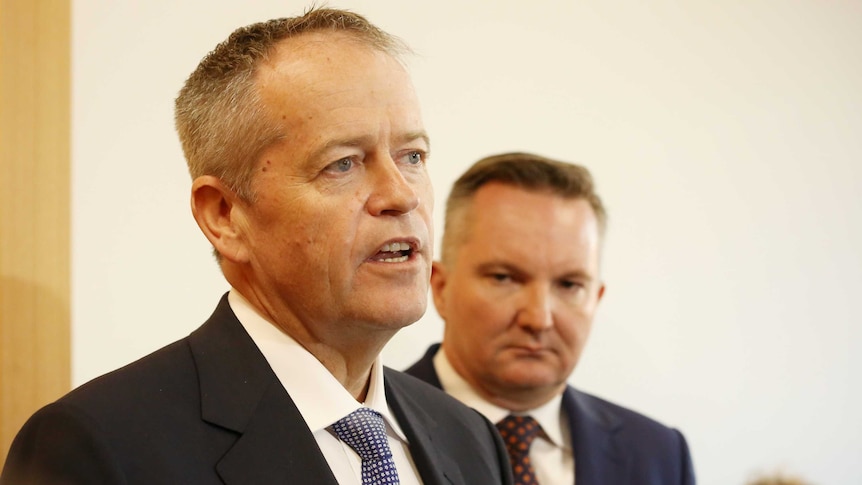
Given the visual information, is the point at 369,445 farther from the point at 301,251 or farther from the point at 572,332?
the point at 572,332

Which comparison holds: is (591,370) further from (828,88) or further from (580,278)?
(828,88)

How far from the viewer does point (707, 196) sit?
378 centimetres

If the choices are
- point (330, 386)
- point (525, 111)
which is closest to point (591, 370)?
point (525, 111)

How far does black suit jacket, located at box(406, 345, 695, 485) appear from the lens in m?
2.53

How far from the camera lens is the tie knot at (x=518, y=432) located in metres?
2.46

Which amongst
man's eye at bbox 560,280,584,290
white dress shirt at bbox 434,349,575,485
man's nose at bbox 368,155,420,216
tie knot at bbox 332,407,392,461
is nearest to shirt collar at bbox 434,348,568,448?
white dress shirt at bbox 434,349,575,485

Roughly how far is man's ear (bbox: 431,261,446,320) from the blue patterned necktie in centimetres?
106

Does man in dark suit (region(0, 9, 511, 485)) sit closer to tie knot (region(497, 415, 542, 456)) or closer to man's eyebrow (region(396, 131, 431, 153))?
man's eyebrow (region(396, 131, 431, 153))

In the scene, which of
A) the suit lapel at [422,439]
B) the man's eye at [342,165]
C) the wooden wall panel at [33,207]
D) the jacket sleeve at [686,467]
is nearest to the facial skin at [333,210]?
the man's eye at [342,165]

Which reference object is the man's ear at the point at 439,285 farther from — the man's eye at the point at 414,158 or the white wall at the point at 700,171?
the man's eye at the point at 414,158

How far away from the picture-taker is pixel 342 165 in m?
1.59

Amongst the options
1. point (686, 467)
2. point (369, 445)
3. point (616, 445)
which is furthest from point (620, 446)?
point (369, 445)

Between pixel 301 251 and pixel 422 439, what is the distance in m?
0.37

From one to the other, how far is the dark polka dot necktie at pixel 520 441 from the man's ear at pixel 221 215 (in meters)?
0.99
